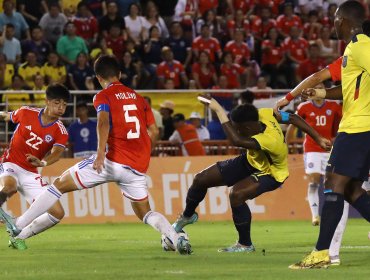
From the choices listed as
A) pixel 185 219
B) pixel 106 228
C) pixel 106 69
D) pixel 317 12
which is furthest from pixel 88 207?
pixel 317 12

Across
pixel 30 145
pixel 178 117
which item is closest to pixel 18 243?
pixel 30 145

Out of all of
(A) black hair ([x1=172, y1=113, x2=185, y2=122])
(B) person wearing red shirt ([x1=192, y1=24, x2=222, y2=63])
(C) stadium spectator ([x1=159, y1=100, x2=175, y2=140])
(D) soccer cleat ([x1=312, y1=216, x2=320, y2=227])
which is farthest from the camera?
(B) person wearing red shirt ([x1=192, y1=24, x2=222, y2=63])

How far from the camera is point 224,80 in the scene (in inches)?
967

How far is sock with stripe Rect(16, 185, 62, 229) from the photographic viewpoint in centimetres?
1239

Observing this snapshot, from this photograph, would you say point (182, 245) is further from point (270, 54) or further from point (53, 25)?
point (270, 54)

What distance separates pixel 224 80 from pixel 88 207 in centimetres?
569

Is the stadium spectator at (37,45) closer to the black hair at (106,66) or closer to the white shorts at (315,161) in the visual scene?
the white shorts at (315,161)

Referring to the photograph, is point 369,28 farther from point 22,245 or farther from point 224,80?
point 224,80

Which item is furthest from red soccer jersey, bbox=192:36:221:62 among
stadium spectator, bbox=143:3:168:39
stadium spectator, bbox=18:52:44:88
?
stadium spectator, bbox=18:52:44:88

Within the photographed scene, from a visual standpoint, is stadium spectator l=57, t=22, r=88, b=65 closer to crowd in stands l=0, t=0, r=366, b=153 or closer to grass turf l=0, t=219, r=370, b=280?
crowd in stands l=0, t=0, r=366, b=153

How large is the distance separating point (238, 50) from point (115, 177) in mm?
14788

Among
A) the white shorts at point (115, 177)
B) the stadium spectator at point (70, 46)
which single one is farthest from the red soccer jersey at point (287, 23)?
the white shorts at point (115, 177)

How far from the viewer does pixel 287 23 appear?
27953 millimetres

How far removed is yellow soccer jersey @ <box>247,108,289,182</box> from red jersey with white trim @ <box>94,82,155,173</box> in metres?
1.52
